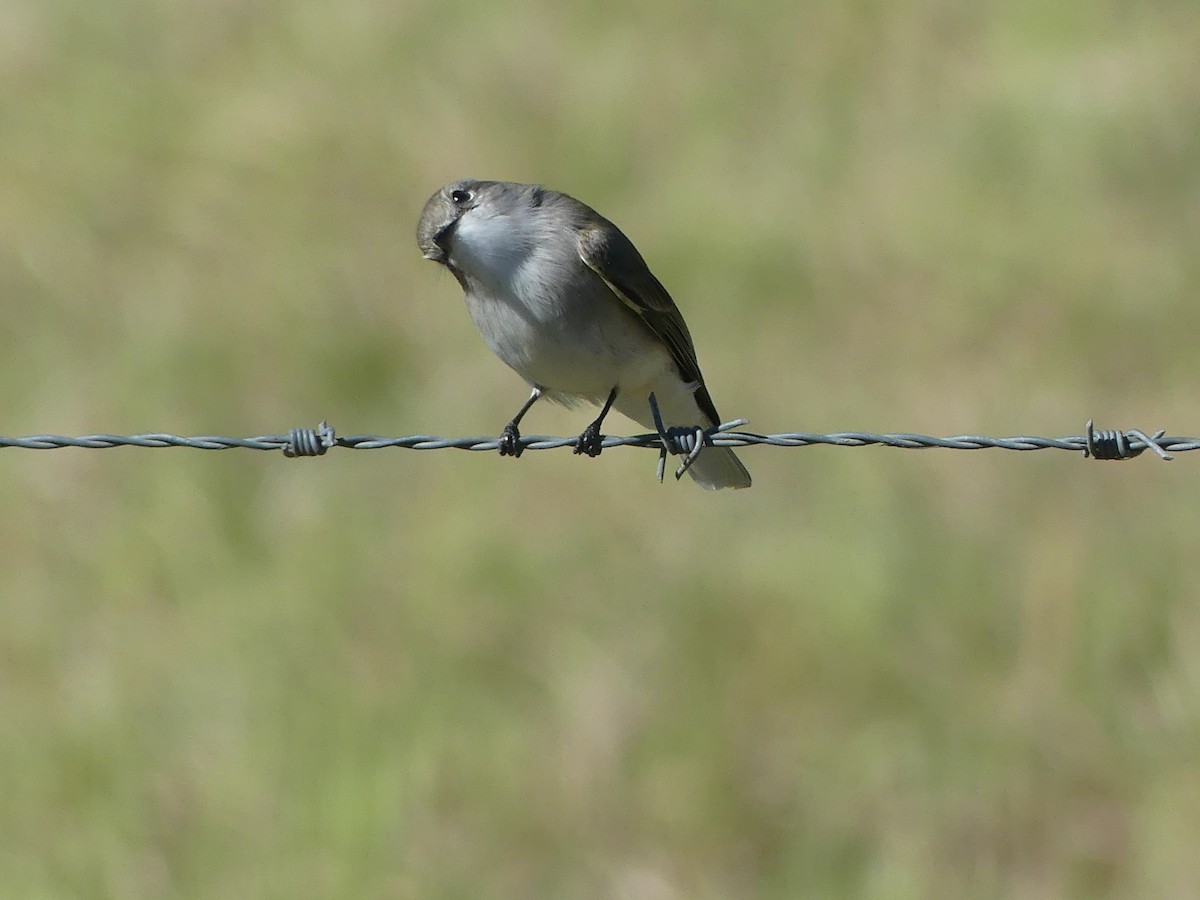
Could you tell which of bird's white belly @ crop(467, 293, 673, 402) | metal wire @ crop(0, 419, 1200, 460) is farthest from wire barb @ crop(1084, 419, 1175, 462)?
bird's white belly @ crop(467, 293, 673, 402)

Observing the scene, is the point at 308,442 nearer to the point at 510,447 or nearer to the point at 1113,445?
the point at 510,447

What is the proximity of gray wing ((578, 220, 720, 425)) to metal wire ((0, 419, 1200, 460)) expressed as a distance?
106 cm

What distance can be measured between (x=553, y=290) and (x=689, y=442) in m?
1.00

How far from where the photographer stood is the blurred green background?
23.0 feet

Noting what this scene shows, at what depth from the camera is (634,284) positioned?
19.7 feet

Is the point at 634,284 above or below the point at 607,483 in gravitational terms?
below

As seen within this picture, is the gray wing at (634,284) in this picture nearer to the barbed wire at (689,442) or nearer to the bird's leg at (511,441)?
the bird's leg at (511,441)

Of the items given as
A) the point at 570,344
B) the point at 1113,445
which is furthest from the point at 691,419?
the point at 1113,445

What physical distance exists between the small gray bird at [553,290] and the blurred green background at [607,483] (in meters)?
1.89

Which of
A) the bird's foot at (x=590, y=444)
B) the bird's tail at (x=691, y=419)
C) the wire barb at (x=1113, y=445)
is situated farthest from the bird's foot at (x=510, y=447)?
the wire barb at (x=1113, y=445)

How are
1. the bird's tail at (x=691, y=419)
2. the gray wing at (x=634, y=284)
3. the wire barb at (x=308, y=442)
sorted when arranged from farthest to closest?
1. the bird's tail at (x=691, y=419)
2. the gray wing at (x=634, y=284)
3. the wire barb at (x=308, y=442)

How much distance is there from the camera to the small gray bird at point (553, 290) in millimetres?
5719

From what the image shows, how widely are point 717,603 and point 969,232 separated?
11.9ft

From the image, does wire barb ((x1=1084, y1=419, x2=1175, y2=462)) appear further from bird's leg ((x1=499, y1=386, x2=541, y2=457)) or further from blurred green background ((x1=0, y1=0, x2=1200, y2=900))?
blurred green background ((x1=0, y1=0, x2=1200, y2=900))
